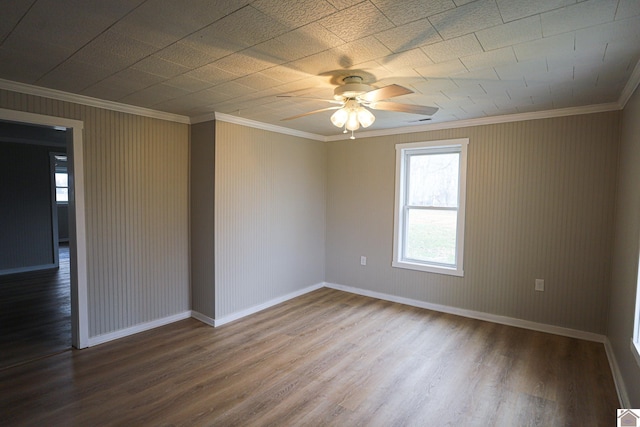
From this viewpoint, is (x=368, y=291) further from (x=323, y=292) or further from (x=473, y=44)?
(x=473, y=44)

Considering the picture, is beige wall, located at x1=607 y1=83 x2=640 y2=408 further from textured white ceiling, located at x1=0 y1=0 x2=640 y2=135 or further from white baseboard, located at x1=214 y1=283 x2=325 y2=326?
white baseboard, located at x1=214 y1=283 x2=325 y2=326

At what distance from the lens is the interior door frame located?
10.1 ft

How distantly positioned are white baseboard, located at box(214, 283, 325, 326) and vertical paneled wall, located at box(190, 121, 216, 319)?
0.44 ft

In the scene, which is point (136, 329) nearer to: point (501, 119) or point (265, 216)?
point (265, 216)

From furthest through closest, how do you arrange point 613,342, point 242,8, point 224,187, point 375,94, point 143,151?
1. point 224,187
2. point 143,151
3. point 613,342
4. point 375,94
5. point 242,8

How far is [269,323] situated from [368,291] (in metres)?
1.70

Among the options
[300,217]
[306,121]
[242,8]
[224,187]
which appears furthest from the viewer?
[300,217]

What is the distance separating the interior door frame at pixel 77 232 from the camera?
3088 millimetres

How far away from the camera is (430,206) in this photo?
14.8 feet

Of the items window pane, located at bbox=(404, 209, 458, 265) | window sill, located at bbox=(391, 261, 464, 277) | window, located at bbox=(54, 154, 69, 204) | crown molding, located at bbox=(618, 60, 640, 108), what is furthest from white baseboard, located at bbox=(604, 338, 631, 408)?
window, located at bbox=(54, 154, 69, 204)

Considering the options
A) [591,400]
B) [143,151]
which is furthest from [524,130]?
[143,151]

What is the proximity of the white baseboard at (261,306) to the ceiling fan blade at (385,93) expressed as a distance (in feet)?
9.51

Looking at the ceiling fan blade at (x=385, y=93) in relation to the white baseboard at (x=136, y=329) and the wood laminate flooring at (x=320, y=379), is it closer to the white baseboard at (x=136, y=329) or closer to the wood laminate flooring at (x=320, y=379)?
the wood laminate flooring at (x=320, y=379)

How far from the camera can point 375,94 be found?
2.31 metres
